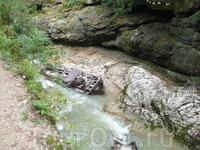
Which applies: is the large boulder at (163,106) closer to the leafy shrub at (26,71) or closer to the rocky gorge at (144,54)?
the rocky gorge at (144,54)

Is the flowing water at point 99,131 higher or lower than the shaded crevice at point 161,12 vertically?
lower

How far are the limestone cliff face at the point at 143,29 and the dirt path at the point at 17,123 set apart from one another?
8.47 m

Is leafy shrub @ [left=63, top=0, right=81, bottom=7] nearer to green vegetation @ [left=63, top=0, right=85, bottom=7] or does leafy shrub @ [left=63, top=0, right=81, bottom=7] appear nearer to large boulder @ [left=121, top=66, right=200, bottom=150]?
green vegetation @ [left=63, top=0, right=85, bottom=7]

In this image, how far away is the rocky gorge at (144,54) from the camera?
711 cm

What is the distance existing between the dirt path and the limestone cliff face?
8.47m

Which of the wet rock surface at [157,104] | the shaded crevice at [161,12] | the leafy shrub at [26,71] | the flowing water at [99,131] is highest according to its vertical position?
Result: the shaded crevice at [161,12]

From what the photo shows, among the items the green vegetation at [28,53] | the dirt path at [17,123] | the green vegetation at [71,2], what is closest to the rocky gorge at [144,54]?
the green vegetation at [71,2]

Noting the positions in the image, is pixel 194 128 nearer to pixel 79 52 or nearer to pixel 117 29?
pixel 117 29

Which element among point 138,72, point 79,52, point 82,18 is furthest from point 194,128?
point 82,18

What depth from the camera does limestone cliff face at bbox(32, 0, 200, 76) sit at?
9.38 m

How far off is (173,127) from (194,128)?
764 mm

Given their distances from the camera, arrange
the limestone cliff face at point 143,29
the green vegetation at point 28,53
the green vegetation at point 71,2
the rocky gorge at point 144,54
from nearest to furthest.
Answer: the green vegetation at point 28,53 < the rocky gorge at point 144,54 < the limestone cliff face at point 143,29 < the green vegetation at point 71,2

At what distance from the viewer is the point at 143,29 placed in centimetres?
1170

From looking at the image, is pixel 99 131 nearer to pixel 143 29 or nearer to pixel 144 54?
pixel 144 54
